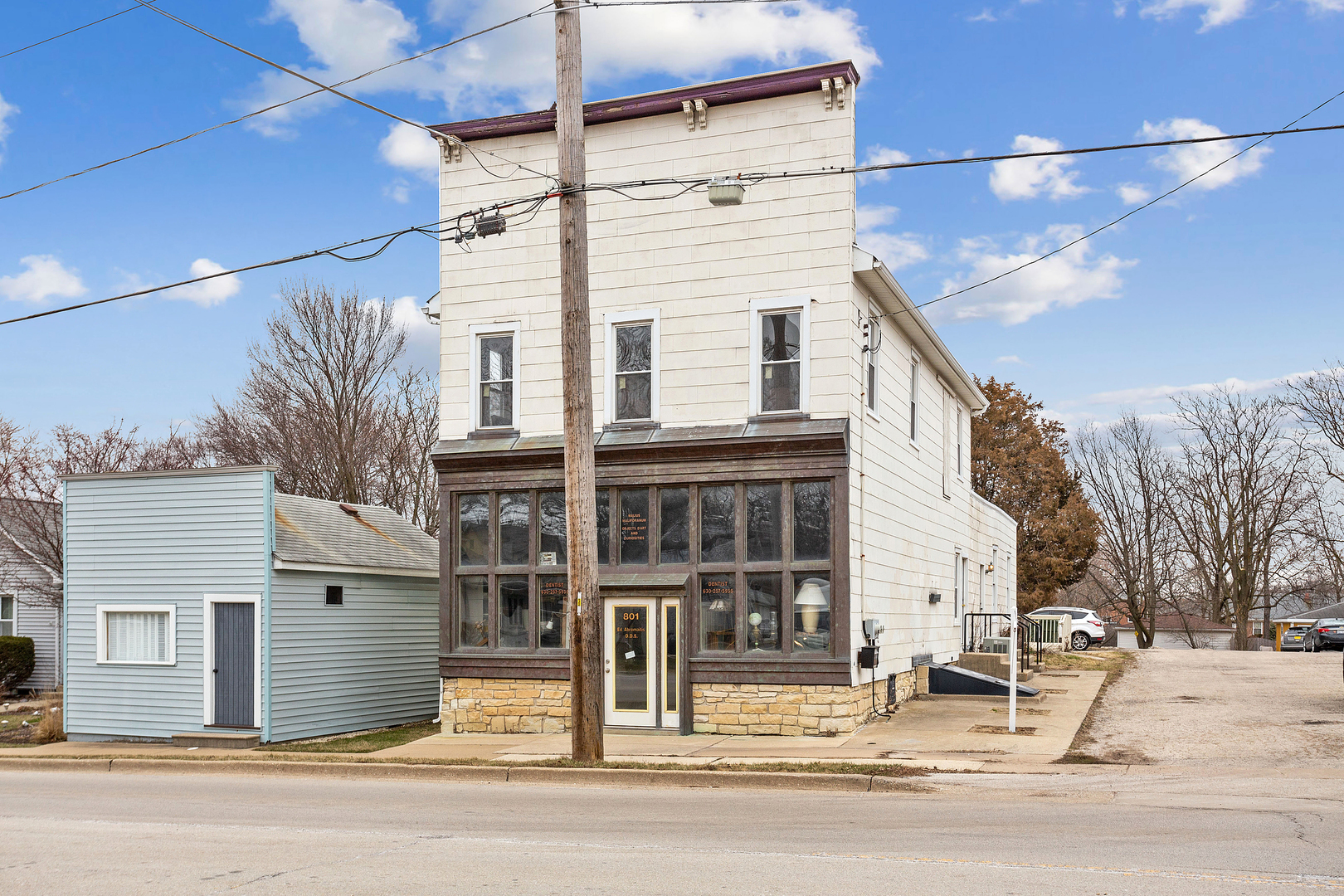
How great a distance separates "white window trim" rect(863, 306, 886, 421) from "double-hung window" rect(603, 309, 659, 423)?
3.23 m

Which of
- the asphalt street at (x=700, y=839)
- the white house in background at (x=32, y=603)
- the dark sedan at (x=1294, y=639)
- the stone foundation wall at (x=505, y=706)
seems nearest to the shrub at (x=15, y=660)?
the white house in background at (x=32, y=603)

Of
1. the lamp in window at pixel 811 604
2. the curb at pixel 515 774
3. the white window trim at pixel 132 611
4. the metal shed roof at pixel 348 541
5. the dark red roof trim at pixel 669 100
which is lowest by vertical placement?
the curb at pixel 515 774

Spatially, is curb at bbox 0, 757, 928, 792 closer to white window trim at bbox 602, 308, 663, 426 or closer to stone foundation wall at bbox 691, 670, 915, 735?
stone foundation wall at bbox 691, 670, 915, 735

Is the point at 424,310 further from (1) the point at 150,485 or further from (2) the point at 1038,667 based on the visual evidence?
(2) the point at 1038,667

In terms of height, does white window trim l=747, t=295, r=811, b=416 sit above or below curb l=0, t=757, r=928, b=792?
above

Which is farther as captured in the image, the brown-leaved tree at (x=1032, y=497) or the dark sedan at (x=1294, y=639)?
the brown-leaved tree at (x=1032, y=497)

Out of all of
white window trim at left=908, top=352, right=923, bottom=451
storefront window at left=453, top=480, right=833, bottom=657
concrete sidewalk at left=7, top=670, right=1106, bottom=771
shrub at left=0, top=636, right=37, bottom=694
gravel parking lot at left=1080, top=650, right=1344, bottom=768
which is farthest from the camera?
shrub at left=0, top=636, right=37, bottom=694

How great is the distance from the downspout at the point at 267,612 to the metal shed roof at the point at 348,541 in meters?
0.16

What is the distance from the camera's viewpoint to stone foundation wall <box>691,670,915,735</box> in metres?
15.8

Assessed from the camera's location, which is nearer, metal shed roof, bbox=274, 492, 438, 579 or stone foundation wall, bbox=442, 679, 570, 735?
stone foundation wall, bbox=442, 679, 570, 735

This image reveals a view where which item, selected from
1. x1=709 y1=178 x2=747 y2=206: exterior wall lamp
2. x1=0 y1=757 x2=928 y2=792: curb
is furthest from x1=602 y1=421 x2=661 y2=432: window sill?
x1=0 y1=757 x2=928 y2=792: curb

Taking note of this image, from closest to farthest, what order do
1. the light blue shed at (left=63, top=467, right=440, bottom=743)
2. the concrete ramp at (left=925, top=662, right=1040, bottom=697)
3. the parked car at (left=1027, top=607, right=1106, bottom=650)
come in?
the light blue shed at (left=63, top=467, right=440, bottom=743), the concrete ramp at (left=925, top=662, right=1040, bottom=697), the parked car at (left=1027, top=607, right=1106, bottom=650)

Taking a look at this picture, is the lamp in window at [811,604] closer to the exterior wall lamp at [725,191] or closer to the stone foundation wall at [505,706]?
the stone foundation wall at [505,706]

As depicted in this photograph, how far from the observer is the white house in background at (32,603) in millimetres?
31531
